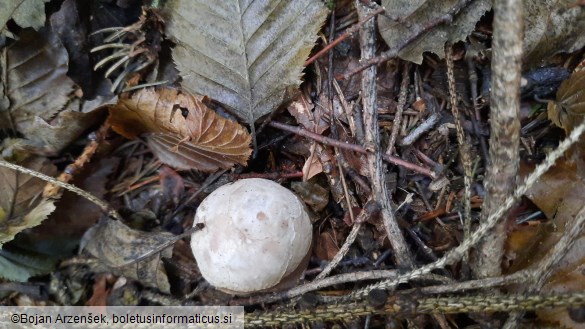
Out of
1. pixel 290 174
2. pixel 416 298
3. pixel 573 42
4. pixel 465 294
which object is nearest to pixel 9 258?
pixel 290 174

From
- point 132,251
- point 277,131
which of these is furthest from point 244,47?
point 132,251

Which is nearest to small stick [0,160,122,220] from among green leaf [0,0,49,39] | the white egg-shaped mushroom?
the white egg-shaped mushroom

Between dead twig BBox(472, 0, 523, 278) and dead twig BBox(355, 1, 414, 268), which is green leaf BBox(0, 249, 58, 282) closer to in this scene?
dead twig BBox(355, 1, 414, 268)

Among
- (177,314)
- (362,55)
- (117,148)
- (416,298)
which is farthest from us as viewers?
(117,148)

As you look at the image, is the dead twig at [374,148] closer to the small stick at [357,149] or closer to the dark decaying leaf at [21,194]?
the small stick at [357,149]

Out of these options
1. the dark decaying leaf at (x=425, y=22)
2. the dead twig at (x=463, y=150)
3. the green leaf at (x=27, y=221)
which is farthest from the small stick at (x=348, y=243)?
the green leaf at (x=27, y=221)

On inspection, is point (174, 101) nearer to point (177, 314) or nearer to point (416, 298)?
point (177, 314)

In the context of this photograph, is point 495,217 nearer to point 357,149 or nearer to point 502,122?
point 502,122
